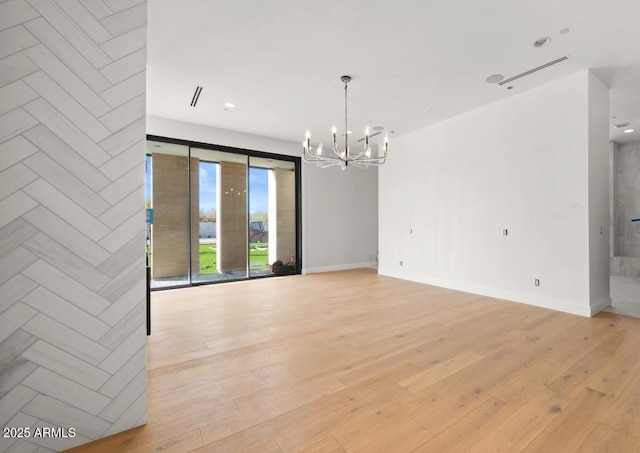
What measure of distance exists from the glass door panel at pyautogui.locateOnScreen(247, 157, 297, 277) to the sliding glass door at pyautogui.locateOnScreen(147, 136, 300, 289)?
24 mm

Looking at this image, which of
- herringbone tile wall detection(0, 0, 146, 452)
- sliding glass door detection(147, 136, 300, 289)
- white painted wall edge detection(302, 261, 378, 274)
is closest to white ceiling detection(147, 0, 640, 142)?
sliding glass door detection(147, 136, 300, 289)

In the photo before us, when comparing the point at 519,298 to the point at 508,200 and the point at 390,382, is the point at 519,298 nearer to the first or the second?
the point at 508,200

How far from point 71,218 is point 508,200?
537 cm

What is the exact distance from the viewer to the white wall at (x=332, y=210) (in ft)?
22.7

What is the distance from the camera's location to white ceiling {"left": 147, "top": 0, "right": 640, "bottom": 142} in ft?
8.85

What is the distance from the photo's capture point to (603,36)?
305 cm

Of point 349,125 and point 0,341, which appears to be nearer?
point 0,341

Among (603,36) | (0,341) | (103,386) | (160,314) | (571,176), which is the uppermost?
(603,36)

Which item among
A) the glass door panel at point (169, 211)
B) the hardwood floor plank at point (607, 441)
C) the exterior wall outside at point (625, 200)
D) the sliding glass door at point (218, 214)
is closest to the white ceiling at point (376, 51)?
the glass door panel at point (169, 211)

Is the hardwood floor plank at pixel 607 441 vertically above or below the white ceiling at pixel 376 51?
below

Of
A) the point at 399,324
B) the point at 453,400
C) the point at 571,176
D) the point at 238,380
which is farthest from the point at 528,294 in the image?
the point at 238,380

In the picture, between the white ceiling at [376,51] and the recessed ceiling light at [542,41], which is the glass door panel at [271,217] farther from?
the recessed ceiling light at [542,41]

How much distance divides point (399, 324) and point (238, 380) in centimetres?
205

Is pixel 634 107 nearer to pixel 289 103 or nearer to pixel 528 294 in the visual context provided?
pixel 528 294
